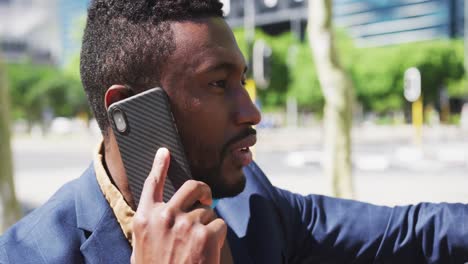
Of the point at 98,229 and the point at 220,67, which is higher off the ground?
the point at 220,67

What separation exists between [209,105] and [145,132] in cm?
15

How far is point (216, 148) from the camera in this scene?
134cm

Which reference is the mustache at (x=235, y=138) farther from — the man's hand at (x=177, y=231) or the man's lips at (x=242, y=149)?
the man's hand at (x=177, y=231)

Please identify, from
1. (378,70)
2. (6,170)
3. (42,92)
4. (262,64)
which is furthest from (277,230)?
(42,92)

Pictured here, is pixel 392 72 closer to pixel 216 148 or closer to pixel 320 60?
pixel 320 60

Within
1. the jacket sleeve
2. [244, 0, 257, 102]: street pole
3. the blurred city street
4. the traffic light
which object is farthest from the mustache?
the traffic light

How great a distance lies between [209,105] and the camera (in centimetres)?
134

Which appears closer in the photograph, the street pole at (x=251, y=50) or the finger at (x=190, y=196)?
the finger at (x=190, y=196)

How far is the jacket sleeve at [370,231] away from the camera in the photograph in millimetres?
1613

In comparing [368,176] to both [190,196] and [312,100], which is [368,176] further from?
[312,100]

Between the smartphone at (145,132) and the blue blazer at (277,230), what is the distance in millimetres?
182

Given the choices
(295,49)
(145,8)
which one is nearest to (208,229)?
(145,8)

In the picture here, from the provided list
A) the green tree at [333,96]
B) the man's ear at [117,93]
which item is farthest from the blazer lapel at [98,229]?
the green tree at [333,96]

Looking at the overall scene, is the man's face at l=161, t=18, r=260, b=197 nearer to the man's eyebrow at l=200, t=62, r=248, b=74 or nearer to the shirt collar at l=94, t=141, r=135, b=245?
the man's eyebrow at l=200, t=62, r=248, b=74
